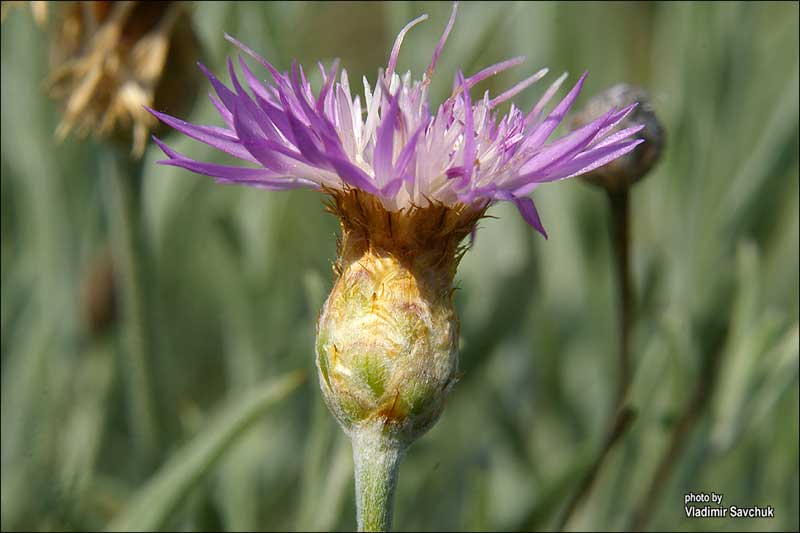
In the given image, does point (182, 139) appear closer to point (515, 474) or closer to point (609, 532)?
point (515, 474)

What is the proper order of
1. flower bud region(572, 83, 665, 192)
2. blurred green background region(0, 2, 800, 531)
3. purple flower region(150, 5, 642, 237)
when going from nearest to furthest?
purple flower region(150, 5, 642, 237)
flower bud region(572, 83, 665, 192)
blurred green background region(0, 2, 800, 531)

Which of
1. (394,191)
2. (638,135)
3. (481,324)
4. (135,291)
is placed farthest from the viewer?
(481,324)

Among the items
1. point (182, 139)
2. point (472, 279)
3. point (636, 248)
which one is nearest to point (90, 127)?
point (182, 139)

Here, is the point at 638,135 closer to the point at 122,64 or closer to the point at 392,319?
the point at 392,319

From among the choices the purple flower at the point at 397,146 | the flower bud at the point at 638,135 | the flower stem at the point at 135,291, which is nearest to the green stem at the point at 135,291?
the flower stem at the point at 135,291

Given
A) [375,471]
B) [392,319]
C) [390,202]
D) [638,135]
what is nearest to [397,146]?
[390,202]

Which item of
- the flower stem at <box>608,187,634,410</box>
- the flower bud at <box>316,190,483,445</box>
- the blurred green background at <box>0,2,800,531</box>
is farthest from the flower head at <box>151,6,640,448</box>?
the flower stem at <box>608,187,634,410</box>

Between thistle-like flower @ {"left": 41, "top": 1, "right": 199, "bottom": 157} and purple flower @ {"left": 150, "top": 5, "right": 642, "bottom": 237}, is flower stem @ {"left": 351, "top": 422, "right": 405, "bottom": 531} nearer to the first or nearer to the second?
purple flower @ {"left": 150, "top": 5, "right": 642, "bottom": 237}
